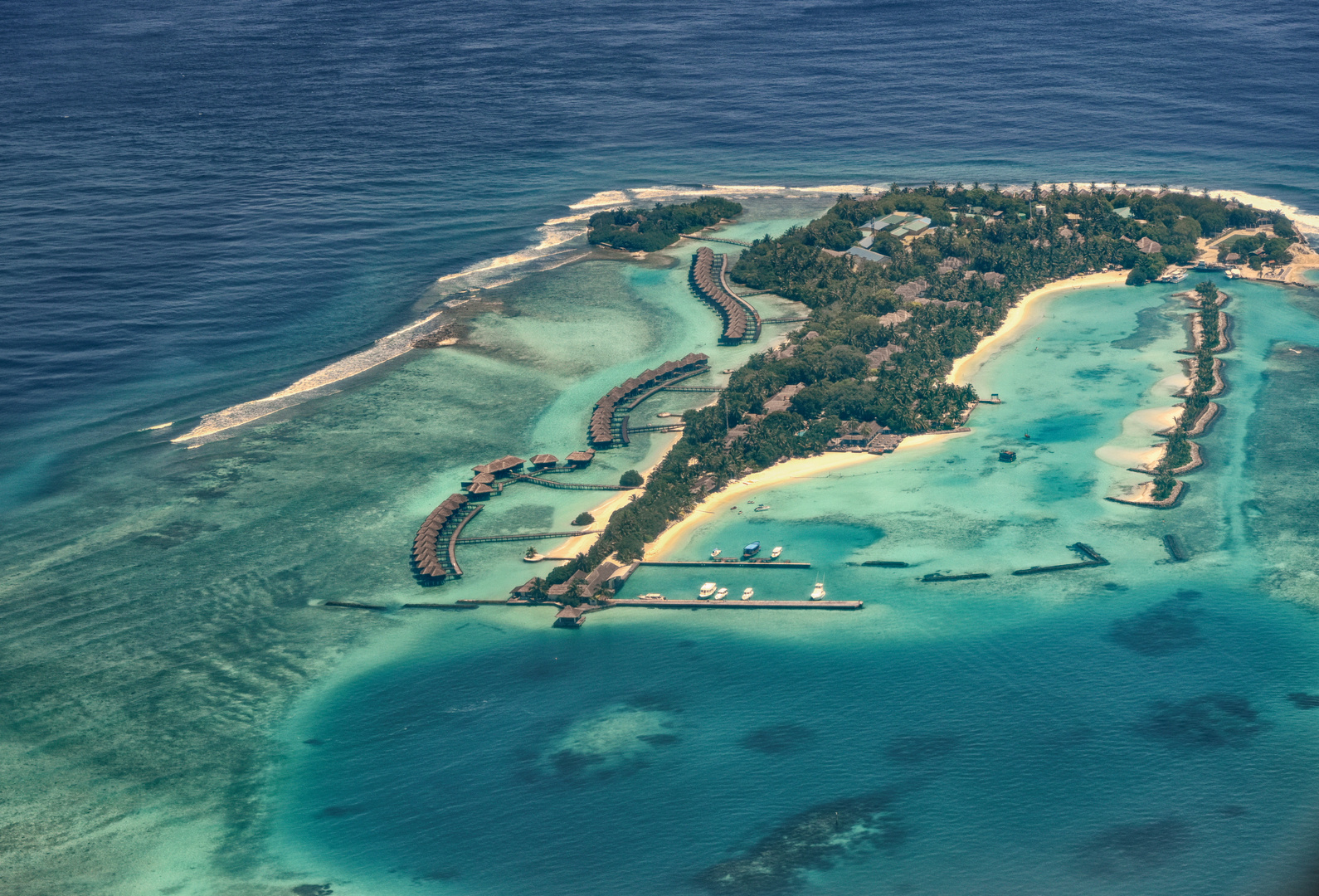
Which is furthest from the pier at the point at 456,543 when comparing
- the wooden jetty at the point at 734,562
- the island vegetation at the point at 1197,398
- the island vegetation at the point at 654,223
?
the island vegetation at the point at 654,223

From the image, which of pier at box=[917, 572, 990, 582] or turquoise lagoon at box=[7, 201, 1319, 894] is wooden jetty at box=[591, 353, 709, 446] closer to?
Result: turquoise lagoon at box=[7, 201, 1319, 894]

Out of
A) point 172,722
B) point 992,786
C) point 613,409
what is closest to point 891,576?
point 992,786

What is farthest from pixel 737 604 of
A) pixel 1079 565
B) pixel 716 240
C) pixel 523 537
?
pixel 716 240

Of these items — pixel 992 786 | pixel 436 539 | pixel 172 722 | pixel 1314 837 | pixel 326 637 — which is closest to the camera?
A: pixel 1314 837

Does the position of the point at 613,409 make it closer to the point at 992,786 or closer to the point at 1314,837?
the point at 992,786

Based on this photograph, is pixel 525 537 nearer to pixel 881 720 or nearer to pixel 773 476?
pixel 773 476

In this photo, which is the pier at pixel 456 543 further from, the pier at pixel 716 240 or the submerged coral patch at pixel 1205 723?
the pier at pixel 716 240
